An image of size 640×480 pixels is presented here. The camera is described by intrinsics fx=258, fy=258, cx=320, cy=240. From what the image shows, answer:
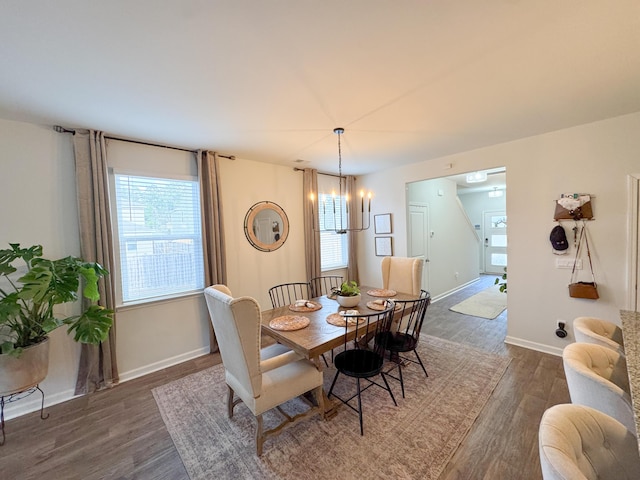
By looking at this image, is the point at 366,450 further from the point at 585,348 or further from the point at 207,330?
the point at 207,330

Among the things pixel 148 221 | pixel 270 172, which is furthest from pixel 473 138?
pixel 148 221

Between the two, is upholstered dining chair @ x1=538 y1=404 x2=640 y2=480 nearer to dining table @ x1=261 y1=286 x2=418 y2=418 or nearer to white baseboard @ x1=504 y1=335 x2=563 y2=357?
dining table @ x1=261 y1=286 x2=418 y2=418

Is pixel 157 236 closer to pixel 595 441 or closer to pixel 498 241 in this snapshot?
pixel 595 441

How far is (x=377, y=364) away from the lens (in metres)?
2.16

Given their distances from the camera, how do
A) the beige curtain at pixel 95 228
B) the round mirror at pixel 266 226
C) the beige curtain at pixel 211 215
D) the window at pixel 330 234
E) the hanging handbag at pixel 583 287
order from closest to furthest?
the beige curtain at pixel 95 228
the hanging handbag at pixel 583 287
the beige curtain at pixel 211 215
the round mirror at pixel 266 226
the window at pixel 330 234

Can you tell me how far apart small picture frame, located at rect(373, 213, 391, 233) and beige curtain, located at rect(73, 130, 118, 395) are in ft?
13.2

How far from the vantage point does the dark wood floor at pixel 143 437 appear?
1.73 m

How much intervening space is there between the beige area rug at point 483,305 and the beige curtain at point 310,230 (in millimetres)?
2739

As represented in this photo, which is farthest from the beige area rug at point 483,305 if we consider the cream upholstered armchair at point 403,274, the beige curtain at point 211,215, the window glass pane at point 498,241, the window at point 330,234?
Result: the beige curtain at point 211,215

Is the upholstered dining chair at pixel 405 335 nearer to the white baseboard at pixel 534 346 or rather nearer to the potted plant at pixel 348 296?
the potted plant at pixel 348 296

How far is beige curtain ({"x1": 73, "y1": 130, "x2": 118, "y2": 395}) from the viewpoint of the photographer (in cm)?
258

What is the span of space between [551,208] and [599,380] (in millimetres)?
2594

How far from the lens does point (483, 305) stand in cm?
502

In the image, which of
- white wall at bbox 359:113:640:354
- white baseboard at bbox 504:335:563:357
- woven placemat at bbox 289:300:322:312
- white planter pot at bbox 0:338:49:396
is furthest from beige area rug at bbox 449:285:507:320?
white planter pot at bbox 0:338:49:396
